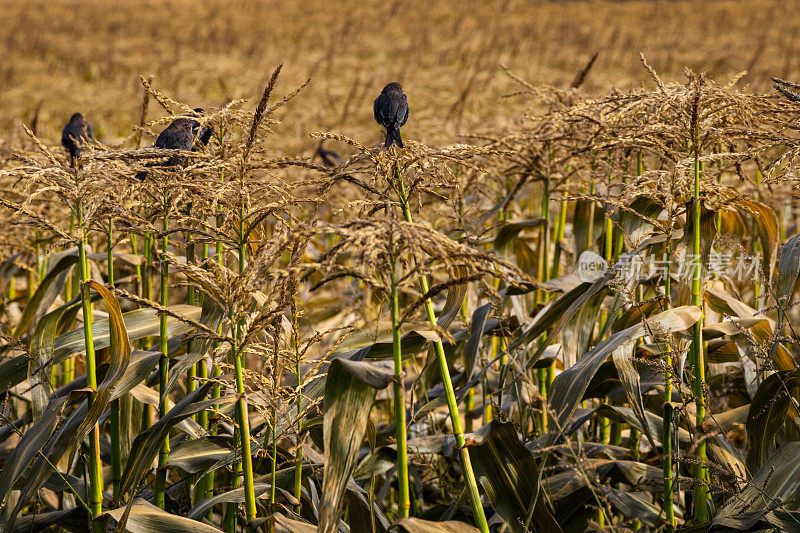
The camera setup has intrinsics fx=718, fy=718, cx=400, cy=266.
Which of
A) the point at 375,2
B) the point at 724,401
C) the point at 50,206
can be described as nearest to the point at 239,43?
the point at 375,2

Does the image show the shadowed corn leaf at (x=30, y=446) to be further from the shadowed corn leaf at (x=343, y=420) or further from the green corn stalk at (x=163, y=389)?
the shadowed corn leaf at (x=343, y=420)

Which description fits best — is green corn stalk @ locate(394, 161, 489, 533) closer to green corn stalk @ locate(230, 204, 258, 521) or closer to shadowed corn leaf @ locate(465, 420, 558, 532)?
shadowed corn leaf @ locate(465, 420, 558, 532)

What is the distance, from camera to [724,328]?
1858 millimetres

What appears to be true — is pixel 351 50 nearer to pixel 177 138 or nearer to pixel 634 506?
pixel 177 138

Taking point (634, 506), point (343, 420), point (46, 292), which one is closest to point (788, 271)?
point (634, 506)

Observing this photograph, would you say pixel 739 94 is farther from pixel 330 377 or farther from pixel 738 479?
pixel 330 377

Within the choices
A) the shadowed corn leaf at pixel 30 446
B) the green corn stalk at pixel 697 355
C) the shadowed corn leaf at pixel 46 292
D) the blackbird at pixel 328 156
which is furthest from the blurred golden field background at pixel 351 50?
the shadowed corn leaf at pixel 30 446

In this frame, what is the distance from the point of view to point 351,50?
51.8 feet

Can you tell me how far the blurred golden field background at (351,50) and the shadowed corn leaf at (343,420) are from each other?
134 inches

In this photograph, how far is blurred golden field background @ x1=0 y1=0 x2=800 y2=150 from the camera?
8.59m

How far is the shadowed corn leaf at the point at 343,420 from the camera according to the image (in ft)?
3.83

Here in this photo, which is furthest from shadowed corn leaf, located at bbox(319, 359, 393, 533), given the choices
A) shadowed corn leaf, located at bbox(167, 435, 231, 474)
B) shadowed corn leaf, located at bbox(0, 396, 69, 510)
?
shadowed corn leaf, located at bbox(0, 396, 69, 510)

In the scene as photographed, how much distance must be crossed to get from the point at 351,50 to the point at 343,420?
15453 mm

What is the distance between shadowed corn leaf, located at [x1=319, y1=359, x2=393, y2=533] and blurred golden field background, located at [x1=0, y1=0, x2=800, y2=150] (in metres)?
3.40
